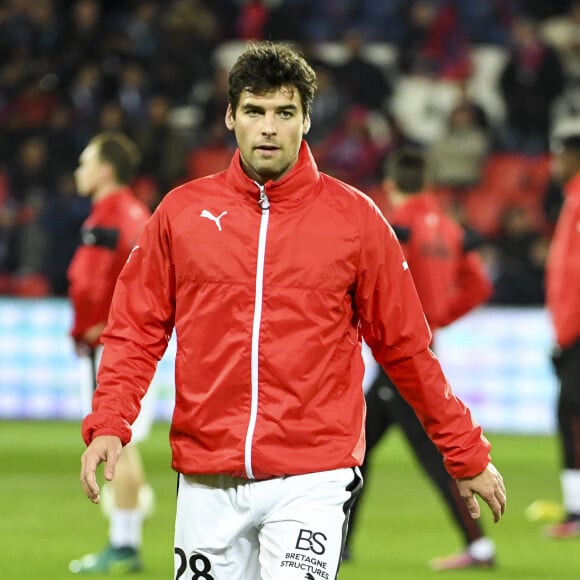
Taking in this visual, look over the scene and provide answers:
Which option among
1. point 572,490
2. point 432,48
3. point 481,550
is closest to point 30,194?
point 432,48

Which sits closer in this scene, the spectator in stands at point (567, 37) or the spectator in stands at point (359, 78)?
the spectator in stands at point (359, 78)

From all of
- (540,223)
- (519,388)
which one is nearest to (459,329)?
(519,388)

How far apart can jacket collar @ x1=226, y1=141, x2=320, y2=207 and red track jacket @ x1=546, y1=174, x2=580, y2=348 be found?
541 cm

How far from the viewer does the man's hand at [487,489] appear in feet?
15.2

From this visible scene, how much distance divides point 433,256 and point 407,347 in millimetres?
4233

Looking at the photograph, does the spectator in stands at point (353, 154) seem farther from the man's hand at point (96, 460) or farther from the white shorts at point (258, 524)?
the man's hand at point (96, 460)

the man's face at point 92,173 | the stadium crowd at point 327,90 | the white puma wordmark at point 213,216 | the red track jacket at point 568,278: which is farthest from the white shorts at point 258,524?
the stadium crowd at point 327,90

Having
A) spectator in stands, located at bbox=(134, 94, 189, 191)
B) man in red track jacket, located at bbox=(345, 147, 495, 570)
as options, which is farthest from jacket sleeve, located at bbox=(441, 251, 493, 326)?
spectator in stands, located at bbox=(134, 94, 189, 191)

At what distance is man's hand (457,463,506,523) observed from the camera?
463cm

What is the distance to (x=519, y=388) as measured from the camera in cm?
1655

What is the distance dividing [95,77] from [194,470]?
658 inches

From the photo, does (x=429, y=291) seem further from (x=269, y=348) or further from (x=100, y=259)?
(x=269, y=348)

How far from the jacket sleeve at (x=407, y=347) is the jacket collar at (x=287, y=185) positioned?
0.21 meters

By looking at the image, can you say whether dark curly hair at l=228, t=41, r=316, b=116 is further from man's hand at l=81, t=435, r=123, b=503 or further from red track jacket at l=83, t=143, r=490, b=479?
man's hand at l=81, t=435, r=123, b=503
